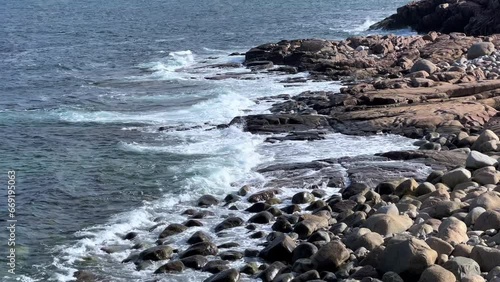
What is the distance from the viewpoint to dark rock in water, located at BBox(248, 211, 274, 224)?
73.5 feet

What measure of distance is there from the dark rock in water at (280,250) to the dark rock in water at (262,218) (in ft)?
9.30

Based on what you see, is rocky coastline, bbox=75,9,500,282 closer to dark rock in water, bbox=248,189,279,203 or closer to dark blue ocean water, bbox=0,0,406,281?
dark rock in water, bbox=248,189,279,203

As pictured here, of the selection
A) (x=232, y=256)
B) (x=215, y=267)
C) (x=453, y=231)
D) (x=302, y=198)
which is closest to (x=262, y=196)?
(x=302, y=198)

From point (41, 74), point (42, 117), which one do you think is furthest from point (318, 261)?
point (41, 74)

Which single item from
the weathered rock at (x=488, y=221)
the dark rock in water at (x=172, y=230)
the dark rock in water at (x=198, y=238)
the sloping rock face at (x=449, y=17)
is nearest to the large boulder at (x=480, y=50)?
the sloping rock face at (x=449, y=17)

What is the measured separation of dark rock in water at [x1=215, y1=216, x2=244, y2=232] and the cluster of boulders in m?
0.03

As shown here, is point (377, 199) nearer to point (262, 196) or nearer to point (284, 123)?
point (262, 196)

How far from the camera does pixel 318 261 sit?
17.8m

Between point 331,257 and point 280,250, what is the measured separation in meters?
1.93

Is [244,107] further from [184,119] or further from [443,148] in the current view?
[443,148]

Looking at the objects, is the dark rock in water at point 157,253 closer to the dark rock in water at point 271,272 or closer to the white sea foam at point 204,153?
the white sea foam at point 204,153

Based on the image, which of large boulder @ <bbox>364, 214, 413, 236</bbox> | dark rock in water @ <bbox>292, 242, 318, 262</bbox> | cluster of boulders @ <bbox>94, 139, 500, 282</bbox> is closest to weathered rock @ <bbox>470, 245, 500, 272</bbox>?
cluster of boulders @ <bbox>94, 139, 500, 282</bbox>

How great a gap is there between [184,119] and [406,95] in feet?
34.4

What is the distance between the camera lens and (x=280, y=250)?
757 inches
